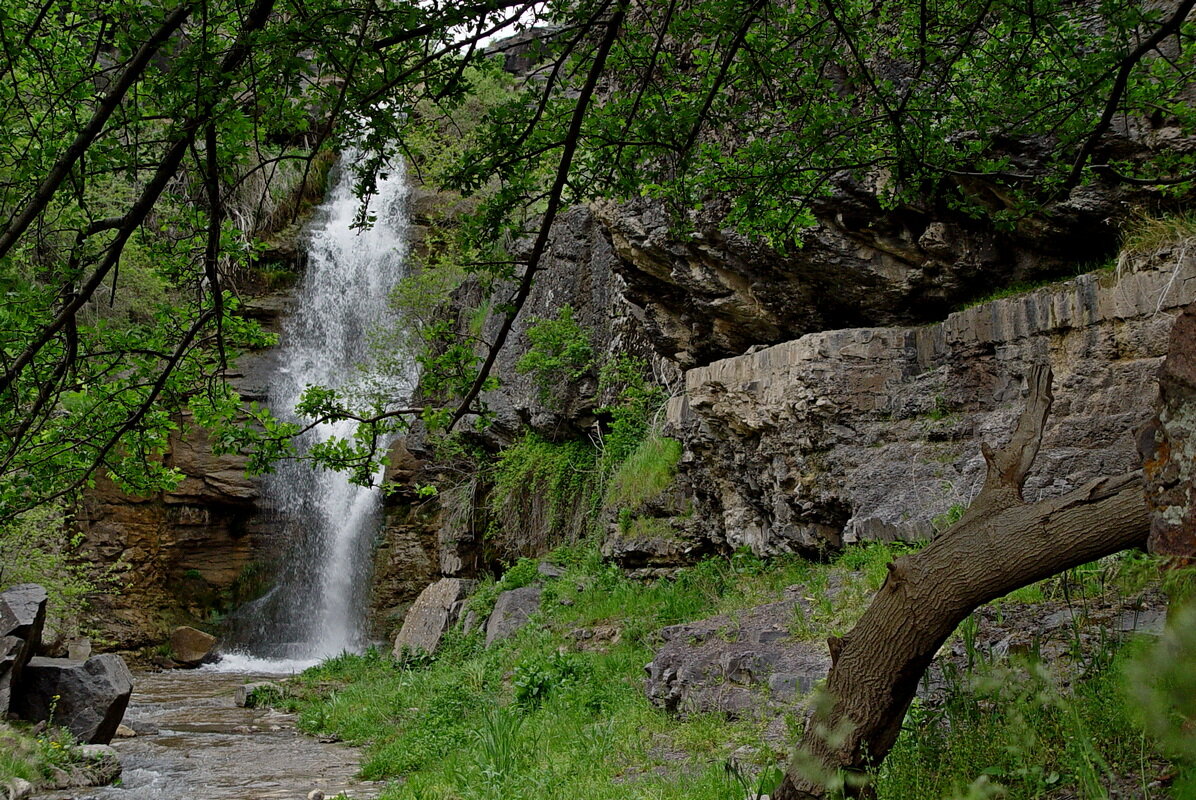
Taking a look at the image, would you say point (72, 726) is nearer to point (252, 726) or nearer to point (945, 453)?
point (252, 726)

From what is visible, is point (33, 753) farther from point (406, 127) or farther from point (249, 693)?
point (406, 127)

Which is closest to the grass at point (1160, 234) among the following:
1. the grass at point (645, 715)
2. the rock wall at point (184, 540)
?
the grass at point (645, 715)

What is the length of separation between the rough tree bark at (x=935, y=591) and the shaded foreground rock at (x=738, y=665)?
2.14 m

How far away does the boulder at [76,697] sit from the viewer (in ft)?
28.1

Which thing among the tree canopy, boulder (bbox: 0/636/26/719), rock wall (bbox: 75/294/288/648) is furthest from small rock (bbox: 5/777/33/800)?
rock wall (bbox: 75/294/288/648)

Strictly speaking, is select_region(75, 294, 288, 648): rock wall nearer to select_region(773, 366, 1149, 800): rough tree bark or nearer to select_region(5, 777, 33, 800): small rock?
select_region(5, 777, 33, 800): small rock

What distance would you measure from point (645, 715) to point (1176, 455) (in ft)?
14.7

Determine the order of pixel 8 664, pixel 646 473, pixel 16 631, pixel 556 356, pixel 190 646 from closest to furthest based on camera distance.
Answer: pixel 8 664 → pixel 16 631 → pixel 646 473 → pixel 556 356 → pixel 190 646

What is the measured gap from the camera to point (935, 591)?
10.6 feet

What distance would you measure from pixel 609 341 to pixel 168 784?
28.6ft

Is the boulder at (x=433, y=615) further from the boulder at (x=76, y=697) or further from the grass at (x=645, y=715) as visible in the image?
the boulder at (x=76, y=697)

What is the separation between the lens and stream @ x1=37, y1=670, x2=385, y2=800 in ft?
23.3

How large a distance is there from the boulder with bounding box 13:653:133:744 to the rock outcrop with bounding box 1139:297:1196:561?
9310mm

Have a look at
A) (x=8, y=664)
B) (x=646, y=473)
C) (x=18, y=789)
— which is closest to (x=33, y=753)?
(x=18, y=789)
